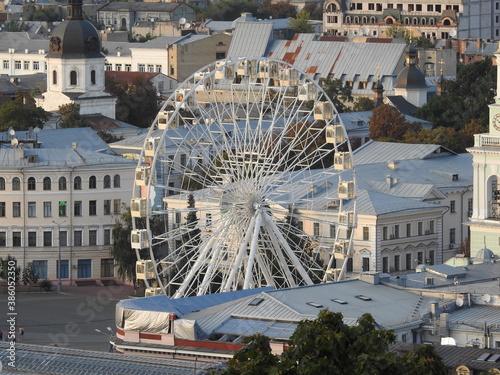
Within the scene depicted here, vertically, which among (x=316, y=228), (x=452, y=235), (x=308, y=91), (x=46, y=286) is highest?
(x=308, y=91)

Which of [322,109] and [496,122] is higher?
[322,109]

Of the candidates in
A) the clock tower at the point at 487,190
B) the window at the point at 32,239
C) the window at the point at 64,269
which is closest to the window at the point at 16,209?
the window at the point at 32,239

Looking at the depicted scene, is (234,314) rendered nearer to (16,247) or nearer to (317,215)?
(317,215)

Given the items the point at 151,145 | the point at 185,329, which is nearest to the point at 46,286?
the point at 151,145

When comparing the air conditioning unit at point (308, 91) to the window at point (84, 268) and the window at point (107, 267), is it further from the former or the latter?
the window at point (84, 268)

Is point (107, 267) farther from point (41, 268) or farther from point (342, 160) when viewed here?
point (342, 160)

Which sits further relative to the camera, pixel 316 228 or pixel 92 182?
pixel 92 182

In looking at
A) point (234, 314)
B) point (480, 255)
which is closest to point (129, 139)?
point (480, 255)

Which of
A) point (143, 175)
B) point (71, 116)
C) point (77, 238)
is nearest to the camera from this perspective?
point (143, 175)
